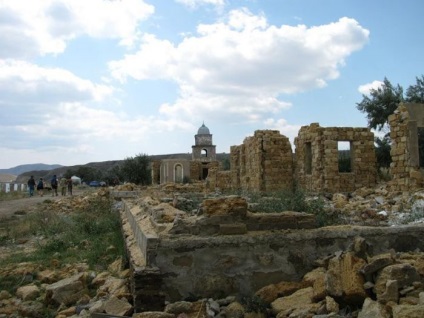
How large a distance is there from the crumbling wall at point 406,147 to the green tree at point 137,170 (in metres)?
32.1

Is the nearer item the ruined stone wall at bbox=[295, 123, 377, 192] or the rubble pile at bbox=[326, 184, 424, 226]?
the rubble pile at bbox=[326, 184, 424, 226]

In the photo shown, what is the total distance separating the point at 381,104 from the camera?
26.7m

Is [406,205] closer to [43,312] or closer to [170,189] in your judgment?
[43,312]

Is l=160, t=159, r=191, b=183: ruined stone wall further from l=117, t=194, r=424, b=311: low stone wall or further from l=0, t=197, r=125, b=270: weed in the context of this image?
l=117, t=194, r=424, b=311: low stone wall

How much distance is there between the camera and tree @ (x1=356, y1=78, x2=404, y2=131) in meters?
26.3

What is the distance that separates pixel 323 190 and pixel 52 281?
37.4 feet

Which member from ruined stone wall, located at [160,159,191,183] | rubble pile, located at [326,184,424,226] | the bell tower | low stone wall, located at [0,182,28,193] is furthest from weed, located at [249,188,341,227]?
the bell tower

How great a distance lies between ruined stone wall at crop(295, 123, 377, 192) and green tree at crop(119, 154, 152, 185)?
29245 millimetres

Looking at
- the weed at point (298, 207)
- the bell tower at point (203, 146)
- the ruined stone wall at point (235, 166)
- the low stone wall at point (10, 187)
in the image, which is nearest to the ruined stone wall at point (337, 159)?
the ruined stone wall at point (235, 166)

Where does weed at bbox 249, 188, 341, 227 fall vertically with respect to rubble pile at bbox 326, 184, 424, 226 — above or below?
above

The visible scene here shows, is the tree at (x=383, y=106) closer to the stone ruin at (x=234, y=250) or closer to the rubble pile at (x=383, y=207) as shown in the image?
the rubble pile at (x=383, y=207)

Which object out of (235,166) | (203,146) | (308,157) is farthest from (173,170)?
(308,157)

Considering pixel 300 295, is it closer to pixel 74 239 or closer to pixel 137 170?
pixel 74 239

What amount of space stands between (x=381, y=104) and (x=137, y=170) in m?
25.7
